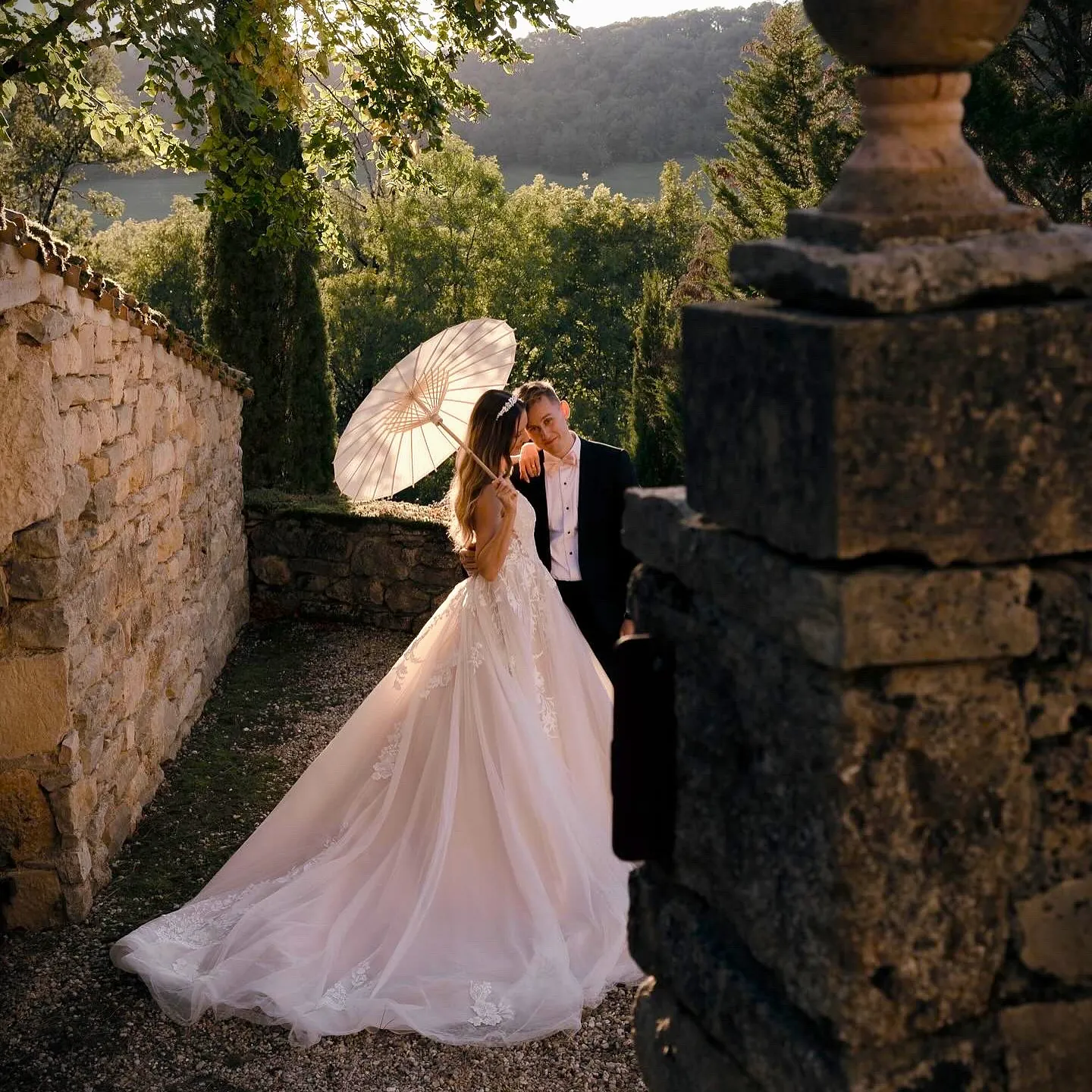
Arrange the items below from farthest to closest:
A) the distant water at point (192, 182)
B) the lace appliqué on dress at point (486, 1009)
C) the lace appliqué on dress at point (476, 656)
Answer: the distant water at point (192, 182)
the lace appliqué on dress at point (476, 656)
the lace appliqué on dress at point (486, 1009)

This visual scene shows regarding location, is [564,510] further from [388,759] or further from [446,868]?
[446,868]

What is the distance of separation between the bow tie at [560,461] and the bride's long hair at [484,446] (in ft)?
2.23

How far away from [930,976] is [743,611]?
545 millimetres

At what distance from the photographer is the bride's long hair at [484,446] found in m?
4.85

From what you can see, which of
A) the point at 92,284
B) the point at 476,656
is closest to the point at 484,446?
the point at 476,656

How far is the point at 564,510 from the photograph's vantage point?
572 centimetres

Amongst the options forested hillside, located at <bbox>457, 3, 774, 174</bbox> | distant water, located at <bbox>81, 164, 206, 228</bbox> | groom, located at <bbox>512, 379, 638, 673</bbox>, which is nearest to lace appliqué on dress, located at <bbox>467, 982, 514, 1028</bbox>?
groom, located at <bbox>512, 379, 638, 673</bbox>

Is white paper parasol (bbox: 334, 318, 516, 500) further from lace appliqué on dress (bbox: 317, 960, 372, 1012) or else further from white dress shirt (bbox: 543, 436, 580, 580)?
lace appliqué on dress (bbox: 317, 960, 372, 1012)

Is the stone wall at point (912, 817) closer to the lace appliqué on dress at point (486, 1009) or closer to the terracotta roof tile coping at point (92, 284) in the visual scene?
the lace appliqué on dress at point (486, 1009)

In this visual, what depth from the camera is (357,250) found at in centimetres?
3325

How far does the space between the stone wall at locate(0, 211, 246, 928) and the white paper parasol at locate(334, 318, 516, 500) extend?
1.07 meters

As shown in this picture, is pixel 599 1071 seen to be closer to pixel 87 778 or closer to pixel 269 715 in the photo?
pixel 87 778

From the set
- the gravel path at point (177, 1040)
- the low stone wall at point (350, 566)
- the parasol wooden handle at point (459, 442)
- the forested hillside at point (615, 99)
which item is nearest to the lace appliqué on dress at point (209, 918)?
the gravel path at point (177, 1040)

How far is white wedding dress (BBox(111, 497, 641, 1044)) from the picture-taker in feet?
13.3
